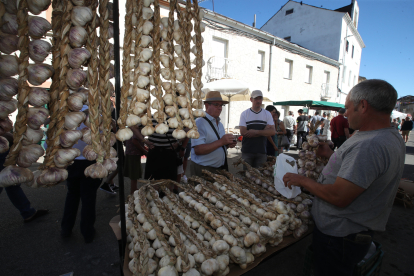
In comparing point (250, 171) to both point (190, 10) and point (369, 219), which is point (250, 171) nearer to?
point (369, 219)

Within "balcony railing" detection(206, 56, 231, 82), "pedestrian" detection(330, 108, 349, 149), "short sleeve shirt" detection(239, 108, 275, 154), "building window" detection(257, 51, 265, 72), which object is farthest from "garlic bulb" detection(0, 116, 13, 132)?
Result: "building window" detection(257, 51, 265, 72)

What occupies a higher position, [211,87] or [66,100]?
[211,87]

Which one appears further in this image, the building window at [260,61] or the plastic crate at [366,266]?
the building window at [260,61]

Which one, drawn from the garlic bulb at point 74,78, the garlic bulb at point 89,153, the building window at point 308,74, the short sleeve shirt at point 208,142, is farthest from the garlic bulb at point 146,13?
the building window at point 308,74

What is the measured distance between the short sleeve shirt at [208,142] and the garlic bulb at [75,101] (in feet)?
5.37

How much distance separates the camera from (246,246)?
49.9 inches

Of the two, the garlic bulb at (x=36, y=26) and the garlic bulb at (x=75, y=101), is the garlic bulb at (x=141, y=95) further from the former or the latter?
the garlic bulb at (x=36, y=26)

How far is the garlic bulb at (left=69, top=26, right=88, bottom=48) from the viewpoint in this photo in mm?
780

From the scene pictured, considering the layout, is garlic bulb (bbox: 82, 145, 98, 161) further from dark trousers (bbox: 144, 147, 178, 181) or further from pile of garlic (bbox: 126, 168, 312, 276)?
dark trousers (bbox: 144, 147, 178, 181)

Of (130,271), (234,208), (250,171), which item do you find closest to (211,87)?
(250,171)

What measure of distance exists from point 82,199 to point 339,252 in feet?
8.29

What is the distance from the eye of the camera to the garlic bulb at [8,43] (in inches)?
29.8

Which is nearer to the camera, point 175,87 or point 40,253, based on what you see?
point 175,87

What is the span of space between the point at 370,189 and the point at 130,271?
1.41m
